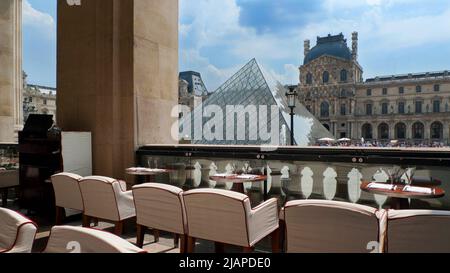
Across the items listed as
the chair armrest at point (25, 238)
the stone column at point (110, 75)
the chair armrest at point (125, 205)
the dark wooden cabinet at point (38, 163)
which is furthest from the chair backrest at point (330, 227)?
the dark wooden cabinet at point (38, 163)

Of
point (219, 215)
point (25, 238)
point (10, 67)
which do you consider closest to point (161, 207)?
point (219, 215)

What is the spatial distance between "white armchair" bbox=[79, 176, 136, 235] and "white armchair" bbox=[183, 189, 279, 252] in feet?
3.40

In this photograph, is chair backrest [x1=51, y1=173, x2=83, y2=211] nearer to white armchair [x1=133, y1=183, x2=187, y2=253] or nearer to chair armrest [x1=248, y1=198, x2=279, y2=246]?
white armchair [x1=133, y1=183, x2=187, y2=253]

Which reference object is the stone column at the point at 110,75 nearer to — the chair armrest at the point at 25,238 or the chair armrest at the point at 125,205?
the chair armrest at the point at 125,205

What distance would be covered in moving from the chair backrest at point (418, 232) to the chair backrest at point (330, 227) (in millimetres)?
94

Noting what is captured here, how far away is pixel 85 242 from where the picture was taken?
1370 millimetres

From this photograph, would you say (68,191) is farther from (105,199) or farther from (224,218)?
(224,218)

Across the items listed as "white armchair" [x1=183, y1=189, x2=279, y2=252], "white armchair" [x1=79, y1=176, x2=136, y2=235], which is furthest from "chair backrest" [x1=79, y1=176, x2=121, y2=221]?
"white armchair" [x1=183, y1=189, x2=279, y2=252]

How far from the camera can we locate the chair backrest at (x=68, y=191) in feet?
11.4

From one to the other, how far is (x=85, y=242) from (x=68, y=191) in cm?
253
